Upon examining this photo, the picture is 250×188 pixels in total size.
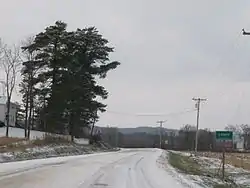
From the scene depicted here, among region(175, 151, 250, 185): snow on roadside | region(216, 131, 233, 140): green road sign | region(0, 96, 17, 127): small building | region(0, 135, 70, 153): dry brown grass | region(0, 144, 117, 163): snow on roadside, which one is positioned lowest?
region(175, 151, 250, 185): snow on roadside

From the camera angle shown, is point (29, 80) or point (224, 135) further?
point (29, 80)

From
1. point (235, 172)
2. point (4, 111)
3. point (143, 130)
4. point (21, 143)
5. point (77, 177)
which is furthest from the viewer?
point (143, 130)

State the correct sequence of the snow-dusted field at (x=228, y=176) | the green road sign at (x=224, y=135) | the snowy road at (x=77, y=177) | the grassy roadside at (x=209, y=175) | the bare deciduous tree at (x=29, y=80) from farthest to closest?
the bare deciduous tree at (x=29, y=80) → the green road sign at (x=224, y=135) → the snow-dusted field at (x=228, y=176) → the grassy roadside at (x=209, y=175) → the snowy road at (x=77, y=177)

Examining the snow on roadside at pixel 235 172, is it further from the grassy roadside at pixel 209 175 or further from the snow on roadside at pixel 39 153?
the snow on roadside at pixel 39 153

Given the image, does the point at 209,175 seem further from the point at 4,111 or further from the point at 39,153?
the point at 4,111

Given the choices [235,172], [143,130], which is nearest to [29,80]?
[235,172]

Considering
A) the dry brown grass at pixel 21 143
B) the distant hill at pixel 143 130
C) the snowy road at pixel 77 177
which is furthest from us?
the distant hill at pixel 143 130

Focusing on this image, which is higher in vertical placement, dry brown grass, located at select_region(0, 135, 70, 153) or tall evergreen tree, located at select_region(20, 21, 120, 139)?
tall evergreen tree, located at select_region(20, 21, 120, 139)

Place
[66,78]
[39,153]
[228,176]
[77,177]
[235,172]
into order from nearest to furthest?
[77,177] → [228,176] → [235,172] → [39,153] → [66,78]

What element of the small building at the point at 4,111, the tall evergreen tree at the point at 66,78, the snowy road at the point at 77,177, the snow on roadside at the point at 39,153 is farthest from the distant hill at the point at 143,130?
the snowy road at the point at 77,177

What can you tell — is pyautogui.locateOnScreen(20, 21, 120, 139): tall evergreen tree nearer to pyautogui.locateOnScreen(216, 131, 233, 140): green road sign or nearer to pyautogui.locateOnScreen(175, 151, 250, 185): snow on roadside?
pyautogui.locateOnScreen(175, 151, 250, 185): snow on roadside

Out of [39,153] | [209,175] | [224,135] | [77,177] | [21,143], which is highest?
[224,135]

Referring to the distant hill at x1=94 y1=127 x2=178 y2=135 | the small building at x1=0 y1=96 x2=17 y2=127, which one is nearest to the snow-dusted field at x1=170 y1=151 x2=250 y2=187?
the small building at x1=0 y1=96 x2=17 y2=127

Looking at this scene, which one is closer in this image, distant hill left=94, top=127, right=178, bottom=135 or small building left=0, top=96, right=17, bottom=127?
small building left=0, top=96, right=17, bottom=127
